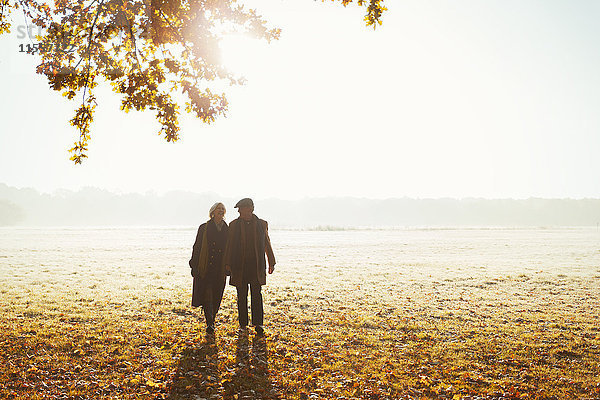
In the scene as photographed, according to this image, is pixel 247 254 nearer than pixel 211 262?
Yes

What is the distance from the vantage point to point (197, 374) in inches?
257

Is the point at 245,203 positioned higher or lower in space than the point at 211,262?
higher

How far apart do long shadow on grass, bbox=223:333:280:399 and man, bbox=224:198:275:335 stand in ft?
2.10

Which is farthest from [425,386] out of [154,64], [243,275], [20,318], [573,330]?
[20,318]

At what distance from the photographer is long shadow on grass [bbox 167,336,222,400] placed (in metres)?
5.85

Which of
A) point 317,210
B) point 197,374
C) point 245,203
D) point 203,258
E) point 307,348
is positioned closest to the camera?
point 197,374

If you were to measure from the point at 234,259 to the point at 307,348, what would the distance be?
2.31 m

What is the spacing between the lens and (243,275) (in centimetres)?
862

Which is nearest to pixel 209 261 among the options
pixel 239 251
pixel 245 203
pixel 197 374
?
pixel 239 251

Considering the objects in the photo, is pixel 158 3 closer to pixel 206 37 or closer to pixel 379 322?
pixel 206 37

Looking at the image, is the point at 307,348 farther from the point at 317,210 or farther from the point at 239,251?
the point at 317,210

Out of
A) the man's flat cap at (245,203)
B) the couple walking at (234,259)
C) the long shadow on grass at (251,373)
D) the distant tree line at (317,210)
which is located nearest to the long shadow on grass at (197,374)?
the long shadow on grass at (251,373)

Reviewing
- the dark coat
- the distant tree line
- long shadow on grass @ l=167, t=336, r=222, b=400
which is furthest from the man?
the distant tree line

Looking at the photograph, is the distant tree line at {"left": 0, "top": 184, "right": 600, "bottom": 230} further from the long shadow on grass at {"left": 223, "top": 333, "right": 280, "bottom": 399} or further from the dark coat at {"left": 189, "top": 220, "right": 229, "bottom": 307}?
the long shadow on grass at {"left": 223, "top": 333, "right": 280, "bottom": 399}
